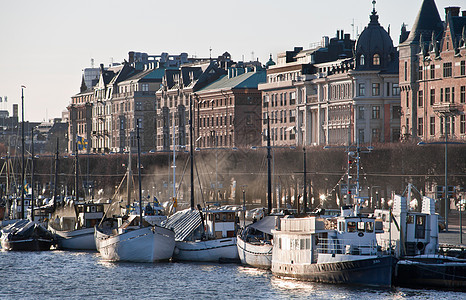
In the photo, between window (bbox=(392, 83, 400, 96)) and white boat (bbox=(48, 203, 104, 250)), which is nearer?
white boat (bbox=(48, 203, 104, 250))

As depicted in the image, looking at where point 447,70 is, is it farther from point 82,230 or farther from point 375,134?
point 82,230

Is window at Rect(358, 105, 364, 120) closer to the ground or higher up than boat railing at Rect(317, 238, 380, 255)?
higher up

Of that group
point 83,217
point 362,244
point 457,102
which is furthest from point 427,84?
point 362,244

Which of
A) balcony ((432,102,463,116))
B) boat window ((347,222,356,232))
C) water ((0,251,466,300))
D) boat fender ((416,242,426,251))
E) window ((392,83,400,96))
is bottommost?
water ((0,251,466,300))

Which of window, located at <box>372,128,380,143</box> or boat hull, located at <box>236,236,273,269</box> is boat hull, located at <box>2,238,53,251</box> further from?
window, located at <box>372,128,380,143</box>

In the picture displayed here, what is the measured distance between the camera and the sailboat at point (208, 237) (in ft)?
306

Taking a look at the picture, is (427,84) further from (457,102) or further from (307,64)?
(307,64)

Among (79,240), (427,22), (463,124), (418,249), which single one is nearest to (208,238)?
(79,240)

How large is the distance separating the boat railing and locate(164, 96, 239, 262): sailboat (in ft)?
49.1

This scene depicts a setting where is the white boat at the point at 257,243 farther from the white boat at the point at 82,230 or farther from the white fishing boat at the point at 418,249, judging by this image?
the white boat at the point at 82,230

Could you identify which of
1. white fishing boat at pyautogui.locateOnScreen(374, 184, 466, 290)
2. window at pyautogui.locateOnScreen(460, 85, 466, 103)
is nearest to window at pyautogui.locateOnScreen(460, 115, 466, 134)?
window at pyautogui.locateOnScreen(460, 85, 466, 103)

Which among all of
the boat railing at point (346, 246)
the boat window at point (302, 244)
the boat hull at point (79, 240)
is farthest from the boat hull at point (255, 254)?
the boat hull at point (79, 240)

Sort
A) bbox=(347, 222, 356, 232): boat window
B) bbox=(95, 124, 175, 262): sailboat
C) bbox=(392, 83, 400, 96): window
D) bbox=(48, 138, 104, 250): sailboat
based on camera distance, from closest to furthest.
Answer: bbox=(347, 222, 356, 232): boat window < bbox=(95, 124, 175, 262): sailboat < bbox=(48, 138, 104, 250): sailboat < bbox=(392, 83, 400, 96): window

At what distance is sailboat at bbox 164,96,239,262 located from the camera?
306 ft
